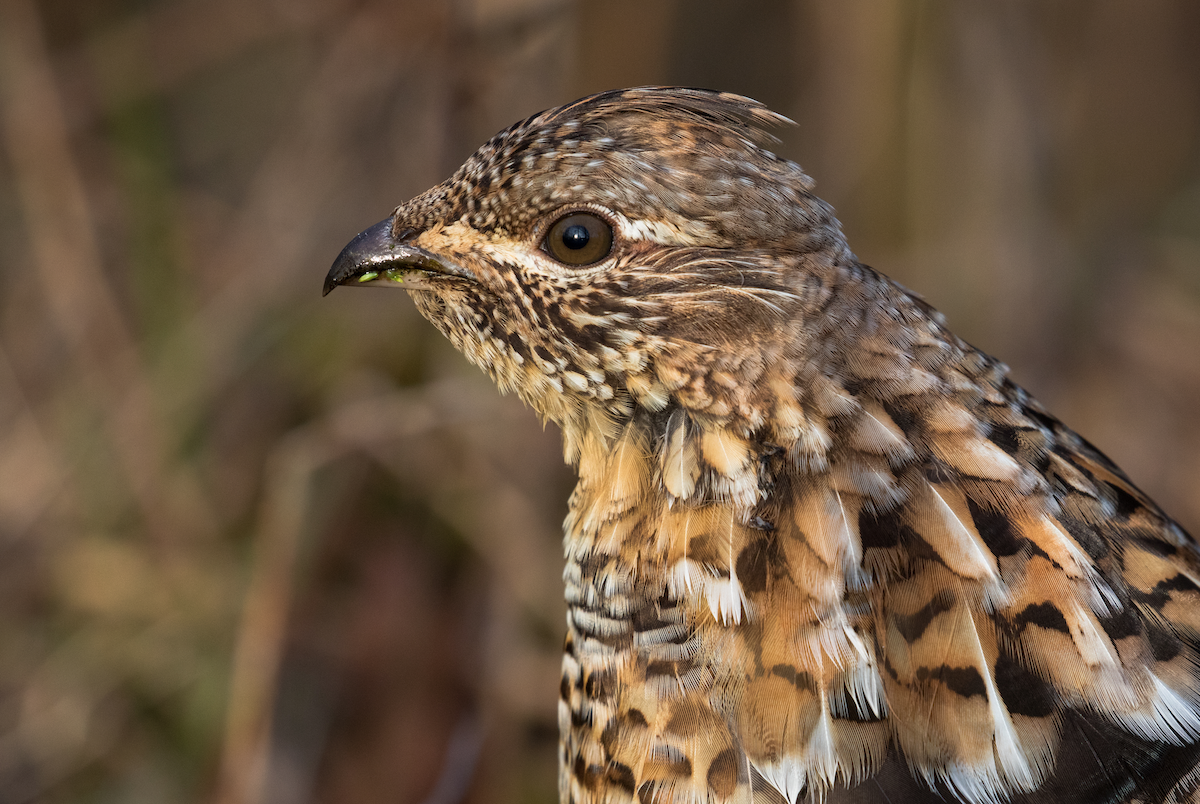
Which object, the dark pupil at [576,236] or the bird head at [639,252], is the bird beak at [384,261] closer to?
the bird head at [639,252]

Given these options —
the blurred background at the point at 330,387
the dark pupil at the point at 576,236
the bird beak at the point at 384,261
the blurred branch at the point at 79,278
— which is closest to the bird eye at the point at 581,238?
the dark pupil at the point at 576,236

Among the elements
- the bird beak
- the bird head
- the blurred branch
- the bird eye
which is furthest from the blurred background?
the bird eye

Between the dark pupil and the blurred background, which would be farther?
the blurred background

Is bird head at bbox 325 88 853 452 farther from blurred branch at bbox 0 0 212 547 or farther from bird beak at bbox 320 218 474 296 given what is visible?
blurred branch at bbox 0 0 212 547

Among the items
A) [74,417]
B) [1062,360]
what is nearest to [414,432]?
[74,417]

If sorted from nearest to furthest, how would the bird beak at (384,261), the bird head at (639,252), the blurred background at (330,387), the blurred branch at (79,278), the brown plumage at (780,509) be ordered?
the brown plumage at (780,509), the bird head at (639,252), the bird beak at (384,261), the blurred background at (330,387), the blurred branch at (79,278)

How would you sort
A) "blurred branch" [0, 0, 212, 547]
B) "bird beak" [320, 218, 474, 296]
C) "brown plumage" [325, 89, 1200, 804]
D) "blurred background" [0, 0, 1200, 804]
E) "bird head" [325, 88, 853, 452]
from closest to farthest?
"brown plumage" [325, 89, 1200, 804]
"bird head" [325, 88, 853, 452]
"bird beak" [320, 218, 474, 296]
"blurred background" [0, 0, 1200, 804]
"blurred branch" [0, 0, 212, 547]

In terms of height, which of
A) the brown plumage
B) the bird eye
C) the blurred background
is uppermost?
the bird eye

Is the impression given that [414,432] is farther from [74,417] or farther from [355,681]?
[74,417]
